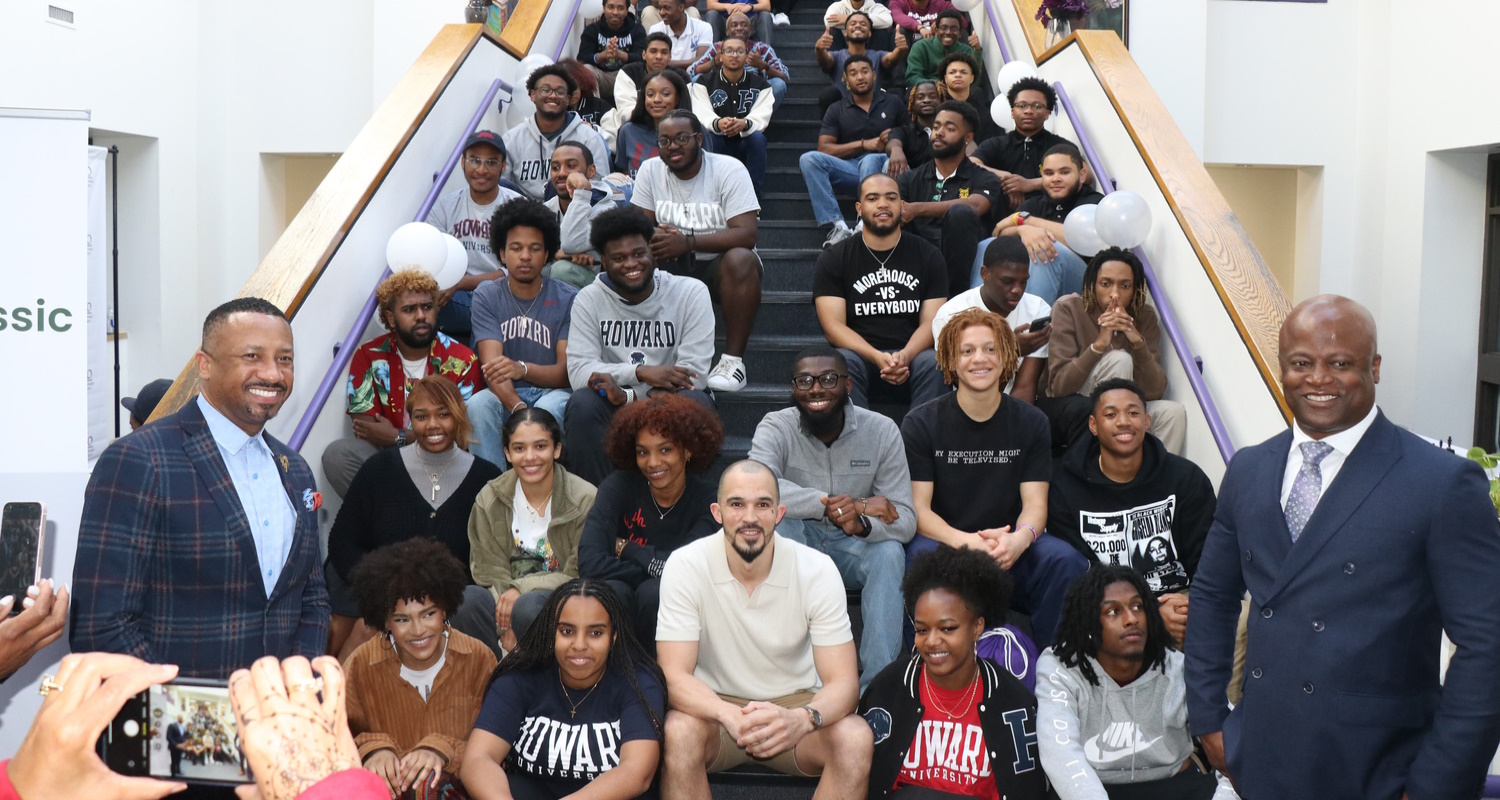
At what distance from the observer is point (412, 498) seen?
Result: 3865 mm

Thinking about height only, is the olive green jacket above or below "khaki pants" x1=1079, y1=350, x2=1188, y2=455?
below

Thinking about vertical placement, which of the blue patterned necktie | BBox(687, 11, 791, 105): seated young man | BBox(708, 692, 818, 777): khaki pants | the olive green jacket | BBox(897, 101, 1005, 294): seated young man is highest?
BBox(687, 11, 791, 105): seated young man

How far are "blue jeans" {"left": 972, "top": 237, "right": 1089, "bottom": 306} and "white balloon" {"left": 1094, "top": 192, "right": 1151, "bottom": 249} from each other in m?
0.29

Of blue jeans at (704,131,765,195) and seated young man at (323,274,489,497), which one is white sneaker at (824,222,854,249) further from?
seated young man at (323,274,489,497)

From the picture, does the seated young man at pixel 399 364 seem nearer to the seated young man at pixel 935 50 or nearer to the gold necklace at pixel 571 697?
the gold necklace at pixel 571 697

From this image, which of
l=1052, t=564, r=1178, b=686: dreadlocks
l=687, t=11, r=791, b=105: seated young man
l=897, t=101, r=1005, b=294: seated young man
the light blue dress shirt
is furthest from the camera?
l=687, t=11, r=791, b=105: seated young man

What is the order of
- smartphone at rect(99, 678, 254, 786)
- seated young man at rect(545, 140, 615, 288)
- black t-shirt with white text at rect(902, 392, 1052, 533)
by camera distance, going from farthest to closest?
1. seated young man at rect(545, 140, 615, 288)
2. black t-shirt with white text at rect(902, 392, 1052, 533)
3. smartphone at rect(99, 678, 254, 786)

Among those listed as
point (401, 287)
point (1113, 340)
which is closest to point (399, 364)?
point (401, 287)

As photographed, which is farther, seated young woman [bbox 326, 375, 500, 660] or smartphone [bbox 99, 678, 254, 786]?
seated young woman [bbox 326, 375, 500, 660]

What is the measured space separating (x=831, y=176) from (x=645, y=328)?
206 centimetres

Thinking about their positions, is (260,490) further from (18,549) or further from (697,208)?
(697,208)

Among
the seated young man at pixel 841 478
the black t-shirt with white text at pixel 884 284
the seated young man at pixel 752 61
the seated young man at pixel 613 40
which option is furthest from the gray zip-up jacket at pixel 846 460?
the seated young man at pixel 613 40

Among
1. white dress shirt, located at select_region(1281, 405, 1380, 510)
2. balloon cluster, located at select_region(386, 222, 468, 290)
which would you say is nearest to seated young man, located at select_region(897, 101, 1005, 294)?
balloon cluster, located at select_region(386, 222, 468, 290)

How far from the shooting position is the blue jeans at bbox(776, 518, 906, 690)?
A: 357cm
